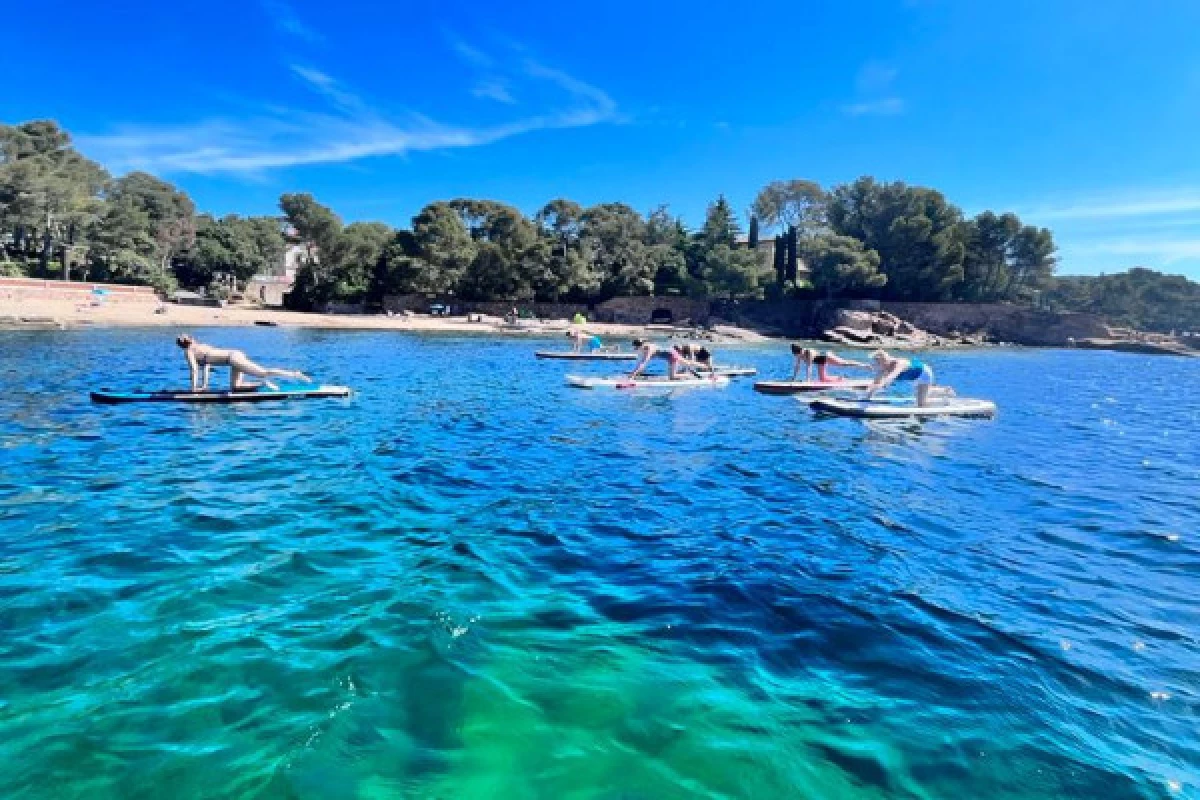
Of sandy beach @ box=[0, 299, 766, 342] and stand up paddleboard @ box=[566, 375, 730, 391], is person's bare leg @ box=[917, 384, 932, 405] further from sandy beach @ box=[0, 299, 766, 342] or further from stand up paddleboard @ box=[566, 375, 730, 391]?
sandy beach @ box=[0, 299, 766, 342]

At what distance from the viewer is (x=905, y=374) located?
1861cm

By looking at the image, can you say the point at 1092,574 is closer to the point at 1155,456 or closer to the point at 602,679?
the point at 602,679

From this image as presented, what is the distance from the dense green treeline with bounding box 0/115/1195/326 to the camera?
63.7 metres

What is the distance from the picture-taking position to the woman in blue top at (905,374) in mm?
18109

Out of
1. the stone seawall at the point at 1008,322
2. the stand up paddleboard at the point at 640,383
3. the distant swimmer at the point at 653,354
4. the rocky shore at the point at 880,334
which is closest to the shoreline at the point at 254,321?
the rocky shore at the point at 880,334

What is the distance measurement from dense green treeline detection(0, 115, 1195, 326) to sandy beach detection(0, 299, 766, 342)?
594 centimetres

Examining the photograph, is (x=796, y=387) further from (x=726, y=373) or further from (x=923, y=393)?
(x=923, y=393)

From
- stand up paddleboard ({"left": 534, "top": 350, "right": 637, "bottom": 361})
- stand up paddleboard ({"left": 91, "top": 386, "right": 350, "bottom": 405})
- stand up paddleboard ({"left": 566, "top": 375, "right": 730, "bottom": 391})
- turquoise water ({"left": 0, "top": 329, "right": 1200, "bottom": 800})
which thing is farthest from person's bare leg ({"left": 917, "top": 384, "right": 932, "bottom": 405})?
stand up paddleboard ({"left": 534, "top": 350, "right": 637, "bottom": 361})

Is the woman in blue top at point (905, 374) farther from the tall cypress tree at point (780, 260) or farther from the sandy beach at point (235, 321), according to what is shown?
the tall cypress tree at point (780, 260)

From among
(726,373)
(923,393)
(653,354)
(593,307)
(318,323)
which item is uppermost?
(593,307)

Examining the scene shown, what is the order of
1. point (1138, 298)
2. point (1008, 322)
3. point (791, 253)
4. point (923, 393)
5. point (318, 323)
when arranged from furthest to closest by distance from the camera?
1. point (1138, 298)
2. point (1008, 322)
3. point (791, 253)
4. point (318, 323)
5. point (923, 393)

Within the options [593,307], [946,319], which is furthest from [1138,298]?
[593,307]

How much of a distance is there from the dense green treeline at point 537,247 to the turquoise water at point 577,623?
2490 inches

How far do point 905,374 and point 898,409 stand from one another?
1.55m
